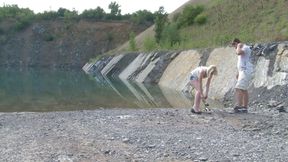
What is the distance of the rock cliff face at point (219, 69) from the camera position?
26123mm

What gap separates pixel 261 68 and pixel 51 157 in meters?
18.4

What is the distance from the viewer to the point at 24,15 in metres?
145

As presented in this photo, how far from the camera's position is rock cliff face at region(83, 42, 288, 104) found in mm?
26123

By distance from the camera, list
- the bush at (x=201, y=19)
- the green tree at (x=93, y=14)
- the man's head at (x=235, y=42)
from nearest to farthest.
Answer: the man's head at (x=235, y=42)
the bush at (x=201, y=19)
the green tree at (x=93, y=14)

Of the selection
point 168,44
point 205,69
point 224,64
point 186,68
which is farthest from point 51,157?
point 168,44

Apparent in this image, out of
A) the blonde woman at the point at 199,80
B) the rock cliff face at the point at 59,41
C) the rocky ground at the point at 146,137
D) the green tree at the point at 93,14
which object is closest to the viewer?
the rocky ground at the point at 146,137

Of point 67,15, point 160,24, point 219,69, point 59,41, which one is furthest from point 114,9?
point 219,69

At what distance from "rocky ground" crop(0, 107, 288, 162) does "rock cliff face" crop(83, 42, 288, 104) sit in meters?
5.96

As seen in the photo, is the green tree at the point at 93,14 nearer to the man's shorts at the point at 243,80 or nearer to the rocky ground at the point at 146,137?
the rocky ground at the point at 146,137

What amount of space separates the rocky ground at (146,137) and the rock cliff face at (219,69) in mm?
5962

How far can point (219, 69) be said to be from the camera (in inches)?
1394

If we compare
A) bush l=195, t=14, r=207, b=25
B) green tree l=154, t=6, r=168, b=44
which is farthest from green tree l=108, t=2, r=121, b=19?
bush l=195, t=14, r=207, b=25

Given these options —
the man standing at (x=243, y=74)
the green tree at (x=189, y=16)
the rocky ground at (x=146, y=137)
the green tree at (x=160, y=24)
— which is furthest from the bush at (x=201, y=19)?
the man standing at (x=243, y=74)

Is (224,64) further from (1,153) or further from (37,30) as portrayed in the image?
(37,30)
